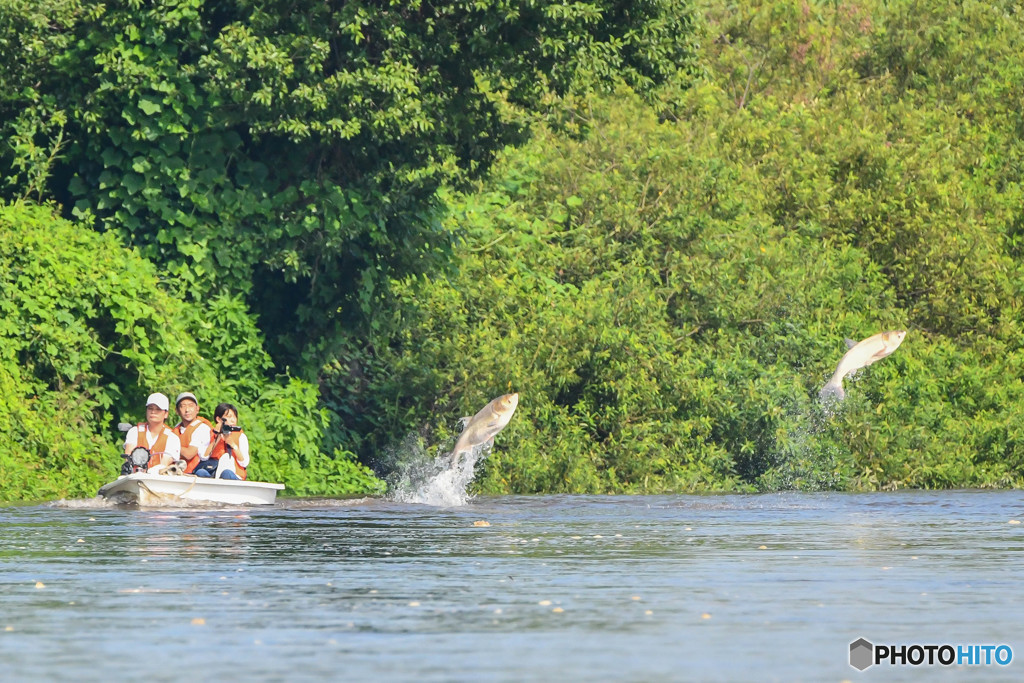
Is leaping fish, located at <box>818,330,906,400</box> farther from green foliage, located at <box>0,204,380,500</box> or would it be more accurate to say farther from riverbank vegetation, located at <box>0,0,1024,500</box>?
green foliage, located at <box>0,204,380,500</box>

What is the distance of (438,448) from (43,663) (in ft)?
55.5

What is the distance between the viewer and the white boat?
62.6ft

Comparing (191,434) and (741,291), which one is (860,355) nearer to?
(741,291)

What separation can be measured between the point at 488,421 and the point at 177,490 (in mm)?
4043

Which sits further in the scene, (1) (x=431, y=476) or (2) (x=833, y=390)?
(2) (x=833, y=390)

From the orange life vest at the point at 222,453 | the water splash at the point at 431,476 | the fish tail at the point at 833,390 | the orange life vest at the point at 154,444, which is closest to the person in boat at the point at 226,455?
the orange life vest at the point at 222,453

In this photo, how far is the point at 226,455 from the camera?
2025 cm

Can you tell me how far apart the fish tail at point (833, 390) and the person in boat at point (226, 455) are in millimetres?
9406

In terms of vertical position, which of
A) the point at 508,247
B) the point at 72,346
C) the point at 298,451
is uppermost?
the point at 508,247

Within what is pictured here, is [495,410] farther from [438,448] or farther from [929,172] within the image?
[929,172]

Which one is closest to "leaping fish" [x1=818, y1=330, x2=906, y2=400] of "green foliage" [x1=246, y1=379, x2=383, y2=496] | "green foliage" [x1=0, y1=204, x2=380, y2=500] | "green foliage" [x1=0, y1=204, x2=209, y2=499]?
"green foliage" [x1=246, y1=379, x2=383, y2=496]

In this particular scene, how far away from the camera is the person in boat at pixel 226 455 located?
20203 millimetres

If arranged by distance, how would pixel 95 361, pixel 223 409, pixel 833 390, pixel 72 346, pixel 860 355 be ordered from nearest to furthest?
1. pixel 223 409
2. pixel 72 346
3. pixel 95 361
4. pixel 833 390
5. pixel 860 355

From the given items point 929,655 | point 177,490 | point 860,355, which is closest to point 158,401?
point 177,490
